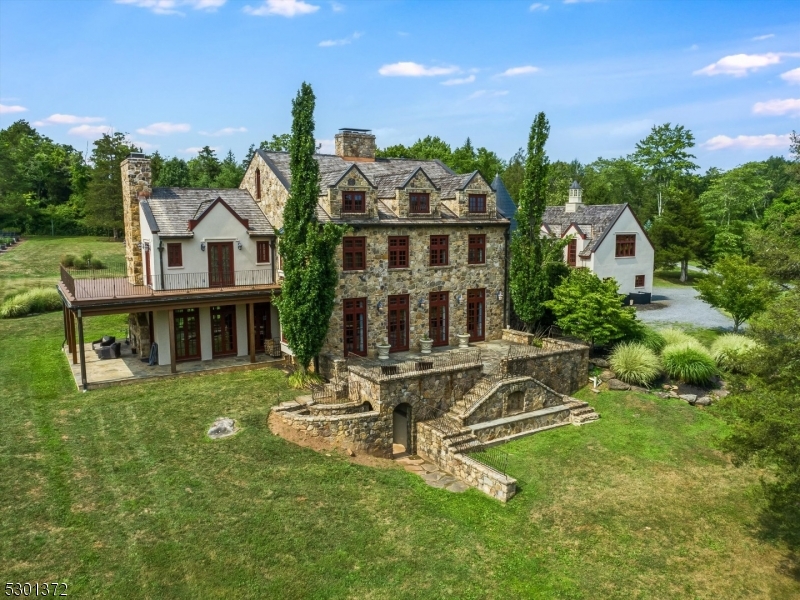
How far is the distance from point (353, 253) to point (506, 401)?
27.4 feet

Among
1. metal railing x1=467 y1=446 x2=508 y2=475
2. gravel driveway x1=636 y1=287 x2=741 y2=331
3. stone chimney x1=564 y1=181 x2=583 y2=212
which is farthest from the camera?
stone chimney x1=564 y1=181 x2=583 y2=212

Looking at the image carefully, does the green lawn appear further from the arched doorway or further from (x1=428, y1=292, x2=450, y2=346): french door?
(x1=428, y1=292, x2=450, y2=346): french door

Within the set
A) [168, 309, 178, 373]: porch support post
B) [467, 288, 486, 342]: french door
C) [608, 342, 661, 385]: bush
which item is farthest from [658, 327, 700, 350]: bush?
[168, 309, 178, 373]: porch support post

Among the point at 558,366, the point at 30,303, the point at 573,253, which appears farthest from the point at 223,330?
the point at 573,253

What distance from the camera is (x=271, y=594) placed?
11.5 metres

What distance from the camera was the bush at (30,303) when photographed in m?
32.4

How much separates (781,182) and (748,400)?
100173mm

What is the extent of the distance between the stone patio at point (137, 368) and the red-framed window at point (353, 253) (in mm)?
4929

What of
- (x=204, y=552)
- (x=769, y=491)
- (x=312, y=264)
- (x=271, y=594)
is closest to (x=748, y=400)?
(x=769, y=491)

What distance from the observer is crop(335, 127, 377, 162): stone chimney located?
2820cm

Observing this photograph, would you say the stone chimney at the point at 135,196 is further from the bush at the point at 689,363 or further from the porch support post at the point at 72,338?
the bush at the point at 689,363

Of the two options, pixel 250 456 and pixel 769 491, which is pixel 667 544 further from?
pixel 250 456

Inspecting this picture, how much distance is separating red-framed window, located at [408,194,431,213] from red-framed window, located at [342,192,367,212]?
2.14m

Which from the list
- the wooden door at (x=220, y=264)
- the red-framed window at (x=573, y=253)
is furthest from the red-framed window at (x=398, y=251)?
the red-framed window at (x=573, y=253)
